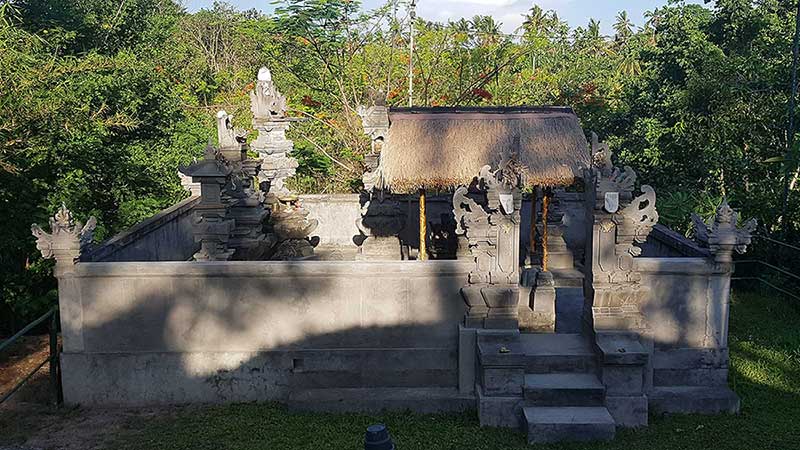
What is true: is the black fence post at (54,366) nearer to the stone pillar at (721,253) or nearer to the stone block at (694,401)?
the stone block at (694,401)

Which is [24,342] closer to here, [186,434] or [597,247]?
[186,434]

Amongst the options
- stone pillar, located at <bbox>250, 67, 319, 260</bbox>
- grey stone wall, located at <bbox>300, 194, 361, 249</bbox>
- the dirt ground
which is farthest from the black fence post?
grey stone wall, located at <bbox>300, 194, 361, 249</bbox>

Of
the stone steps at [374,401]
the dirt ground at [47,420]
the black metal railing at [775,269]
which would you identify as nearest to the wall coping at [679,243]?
the black metal railing at [775,269]

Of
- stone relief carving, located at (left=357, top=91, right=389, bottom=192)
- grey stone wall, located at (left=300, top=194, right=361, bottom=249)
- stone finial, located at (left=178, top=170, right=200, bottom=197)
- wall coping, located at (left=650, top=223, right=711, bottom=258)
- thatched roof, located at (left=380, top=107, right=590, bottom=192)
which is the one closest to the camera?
wall coping, located at (left=650, top=223, right=711, bottom=258)

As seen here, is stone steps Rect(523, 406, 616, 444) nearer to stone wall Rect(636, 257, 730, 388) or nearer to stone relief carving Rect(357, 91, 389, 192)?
stone wall Rect(636, 257, 730, 388)

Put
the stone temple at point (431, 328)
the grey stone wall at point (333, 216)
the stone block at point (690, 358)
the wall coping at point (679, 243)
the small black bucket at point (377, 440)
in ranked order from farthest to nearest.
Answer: the grey stone wall at point (333, 216), the wall coping at point (679, 243), the stone block at point (690, 358), the stone temple at point (431, 328), the small black bucket at point (377, 440)

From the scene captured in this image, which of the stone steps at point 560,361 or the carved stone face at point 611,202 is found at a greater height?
the carved stone face at point 611,202

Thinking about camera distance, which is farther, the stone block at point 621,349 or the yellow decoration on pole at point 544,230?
the yellow decoration on pole at point 544,230

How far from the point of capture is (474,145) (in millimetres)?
12820

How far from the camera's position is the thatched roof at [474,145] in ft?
40.2

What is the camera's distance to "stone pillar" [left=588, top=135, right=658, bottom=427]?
880cm

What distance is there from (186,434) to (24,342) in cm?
559

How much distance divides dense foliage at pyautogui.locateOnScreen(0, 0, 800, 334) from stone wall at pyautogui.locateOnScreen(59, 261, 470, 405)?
477cm

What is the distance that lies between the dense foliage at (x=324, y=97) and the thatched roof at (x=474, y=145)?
5.75 metres
